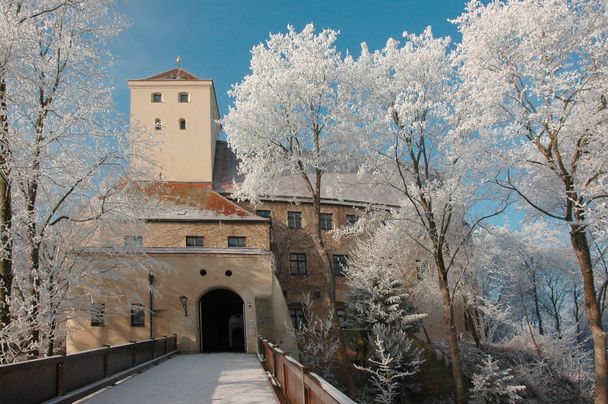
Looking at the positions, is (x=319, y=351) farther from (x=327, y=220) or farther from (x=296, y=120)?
(x=327, y=220)

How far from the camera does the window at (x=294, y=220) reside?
35.2 m

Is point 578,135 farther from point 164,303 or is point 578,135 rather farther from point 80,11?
point 164,303

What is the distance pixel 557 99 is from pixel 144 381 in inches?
512

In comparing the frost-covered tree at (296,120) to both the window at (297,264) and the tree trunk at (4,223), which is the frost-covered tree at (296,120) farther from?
the window at (297,264)

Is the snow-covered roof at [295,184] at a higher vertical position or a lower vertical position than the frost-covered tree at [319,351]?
higher

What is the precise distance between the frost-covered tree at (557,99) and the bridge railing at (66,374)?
11514 millimetres

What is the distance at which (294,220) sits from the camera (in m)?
35.4

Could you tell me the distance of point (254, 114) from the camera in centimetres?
2042

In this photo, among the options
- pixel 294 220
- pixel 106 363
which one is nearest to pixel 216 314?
pixel 294 220

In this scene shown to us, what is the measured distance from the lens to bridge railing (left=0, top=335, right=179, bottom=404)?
6531 mm

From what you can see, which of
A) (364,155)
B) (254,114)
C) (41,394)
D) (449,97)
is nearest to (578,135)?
(449,97)

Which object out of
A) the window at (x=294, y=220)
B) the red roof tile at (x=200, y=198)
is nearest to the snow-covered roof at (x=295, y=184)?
the window at (x=294, y=220)

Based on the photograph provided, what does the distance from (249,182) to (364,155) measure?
4591 mm

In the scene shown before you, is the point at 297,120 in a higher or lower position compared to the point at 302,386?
higher
